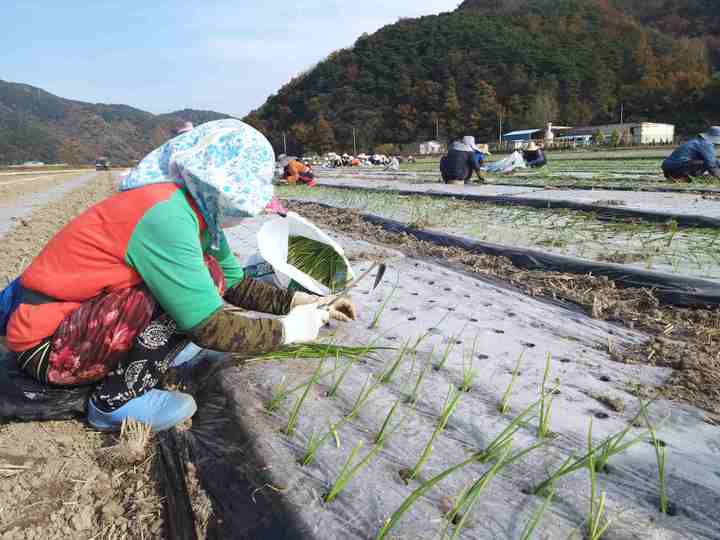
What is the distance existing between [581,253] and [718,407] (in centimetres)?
173

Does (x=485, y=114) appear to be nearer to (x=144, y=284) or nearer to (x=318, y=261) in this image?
(x=318, y=261)

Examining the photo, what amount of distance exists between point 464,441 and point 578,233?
2854 mm

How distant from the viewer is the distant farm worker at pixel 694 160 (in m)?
6.27

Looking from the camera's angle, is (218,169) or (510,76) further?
(510,76)

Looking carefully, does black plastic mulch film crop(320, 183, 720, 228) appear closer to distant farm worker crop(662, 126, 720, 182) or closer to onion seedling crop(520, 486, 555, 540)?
distant farm worker crop(662, 126, 720, 182)

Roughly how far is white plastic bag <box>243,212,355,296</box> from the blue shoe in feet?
2.11

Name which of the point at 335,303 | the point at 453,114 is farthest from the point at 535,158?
the point at 453,114

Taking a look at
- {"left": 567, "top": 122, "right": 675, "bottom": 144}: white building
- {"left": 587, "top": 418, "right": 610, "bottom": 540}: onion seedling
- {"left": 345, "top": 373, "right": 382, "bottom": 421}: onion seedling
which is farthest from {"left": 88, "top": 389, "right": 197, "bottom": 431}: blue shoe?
{"left": 567, "top": 122, "right": 675, "bottom": 144}: white building

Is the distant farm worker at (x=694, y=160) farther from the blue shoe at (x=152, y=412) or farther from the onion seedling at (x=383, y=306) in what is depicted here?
the blue shoe at (x=152, y=412)

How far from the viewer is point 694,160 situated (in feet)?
21.2

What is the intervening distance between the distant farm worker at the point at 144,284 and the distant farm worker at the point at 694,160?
22.5ft

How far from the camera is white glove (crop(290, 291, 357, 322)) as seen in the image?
1830mm

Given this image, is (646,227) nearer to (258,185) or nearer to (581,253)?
(581,253)

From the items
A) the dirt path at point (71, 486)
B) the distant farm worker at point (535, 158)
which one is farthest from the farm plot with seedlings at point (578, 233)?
the distant farm worker at point (535, 158)
